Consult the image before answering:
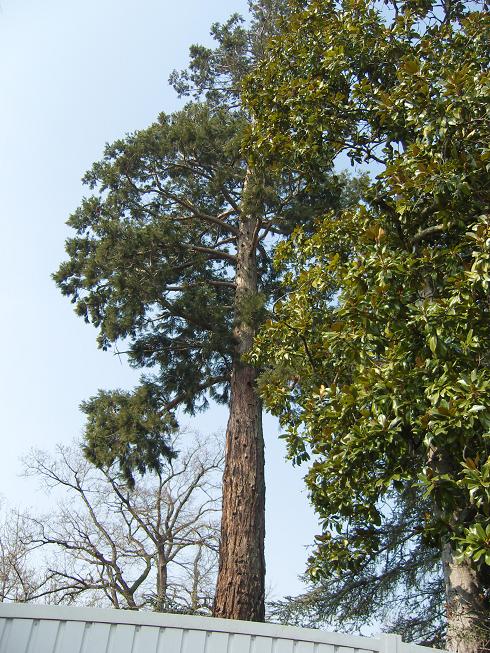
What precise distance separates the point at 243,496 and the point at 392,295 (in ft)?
11.6

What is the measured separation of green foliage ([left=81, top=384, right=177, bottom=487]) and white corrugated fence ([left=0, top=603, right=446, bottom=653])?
186 inches

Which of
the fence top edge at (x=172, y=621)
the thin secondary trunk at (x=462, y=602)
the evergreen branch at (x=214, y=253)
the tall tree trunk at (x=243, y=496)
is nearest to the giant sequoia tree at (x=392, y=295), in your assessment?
the thin secondary trunk at (x=462, y=602)

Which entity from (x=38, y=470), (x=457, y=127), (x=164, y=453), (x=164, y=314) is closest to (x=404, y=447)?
(x=457, y=127)

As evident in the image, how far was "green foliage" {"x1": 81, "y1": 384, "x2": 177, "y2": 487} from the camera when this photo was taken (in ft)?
26.3

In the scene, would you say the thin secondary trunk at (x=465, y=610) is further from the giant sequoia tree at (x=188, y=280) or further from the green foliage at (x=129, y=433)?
the green foliage at (x=129, y=433)

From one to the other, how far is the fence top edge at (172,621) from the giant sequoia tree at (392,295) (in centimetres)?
83

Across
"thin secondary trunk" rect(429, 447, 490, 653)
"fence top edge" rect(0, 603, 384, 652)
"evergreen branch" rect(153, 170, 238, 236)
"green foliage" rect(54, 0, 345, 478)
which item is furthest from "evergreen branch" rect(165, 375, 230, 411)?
"fence top edge" rect(0, 603, 384, 652)

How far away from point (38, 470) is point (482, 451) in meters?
11.8

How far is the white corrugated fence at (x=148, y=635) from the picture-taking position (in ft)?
10.4

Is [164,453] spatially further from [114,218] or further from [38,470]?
[38,470]

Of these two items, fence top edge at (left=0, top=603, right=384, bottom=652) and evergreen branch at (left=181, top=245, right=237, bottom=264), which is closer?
fence top edge at (left=0, top=603, right=384, bottom=652)

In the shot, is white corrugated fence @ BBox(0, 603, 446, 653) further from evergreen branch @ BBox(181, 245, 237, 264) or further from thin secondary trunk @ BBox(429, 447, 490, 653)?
evergreen branch @ BBox(181, 245, 237, 264)

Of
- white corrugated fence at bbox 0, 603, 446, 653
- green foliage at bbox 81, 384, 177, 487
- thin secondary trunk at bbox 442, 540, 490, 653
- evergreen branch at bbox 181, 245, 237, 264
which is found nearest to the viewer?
white corrugated fence at bbox 0, 603, 446, 653

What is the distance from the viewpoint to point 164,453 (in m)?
8.27
